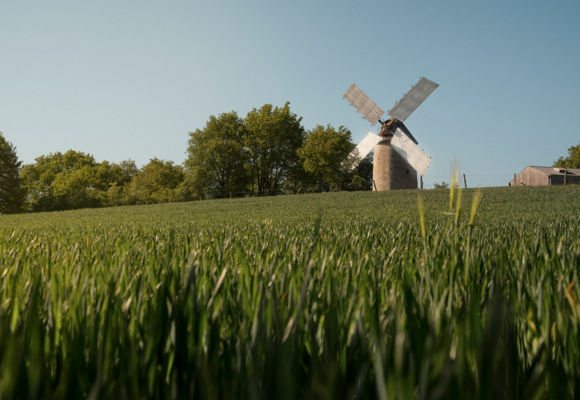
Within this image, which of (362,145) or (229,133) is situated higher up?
(229,133)

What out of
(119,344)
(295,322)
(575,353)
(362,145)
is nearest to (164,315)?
(119,344)

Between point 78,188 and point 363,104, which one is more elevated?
point 363,104

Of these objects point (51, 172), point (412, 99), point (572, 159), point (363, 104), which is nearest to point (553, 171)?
point (572, 159)

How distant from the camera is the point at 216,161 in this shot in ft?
181

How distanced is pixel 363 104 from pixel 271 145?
17.8 m

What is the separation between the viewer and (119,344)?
76cm

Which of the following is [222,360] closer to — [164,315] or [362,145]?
[164,315]

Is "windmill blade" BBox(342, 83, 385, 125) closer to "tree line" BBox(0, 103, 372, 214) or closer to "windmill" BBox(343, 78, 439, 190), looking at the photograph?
"windmill" BBox(343, 78, 439, 190)

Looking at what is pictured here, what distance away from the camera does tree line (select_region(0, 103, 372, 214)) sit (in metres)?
53.2

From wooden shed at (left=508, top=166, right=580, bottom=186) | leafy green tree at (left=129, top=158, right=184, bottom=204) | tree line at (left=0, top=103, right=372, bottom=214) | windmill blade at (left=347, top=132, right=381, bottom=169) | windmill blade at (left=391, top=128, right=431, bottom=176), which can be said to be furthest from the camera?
leafy green tree at (left=129, top=158, right=184, bottom=204)

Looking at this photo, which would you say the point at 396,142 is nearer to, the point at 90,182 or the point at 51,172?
the point at 90,182

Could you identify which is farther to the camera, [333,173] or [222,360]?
[333,173]

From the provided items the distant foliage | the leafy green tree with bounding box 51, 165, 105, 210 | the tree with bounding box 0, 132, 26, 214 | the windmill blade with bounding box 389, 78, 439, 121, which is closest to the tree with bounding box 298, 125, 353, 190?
the windmill blade with bounding box 389, 78, 439, 121

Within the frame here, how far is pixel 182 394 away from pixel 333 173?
57.3 meters
